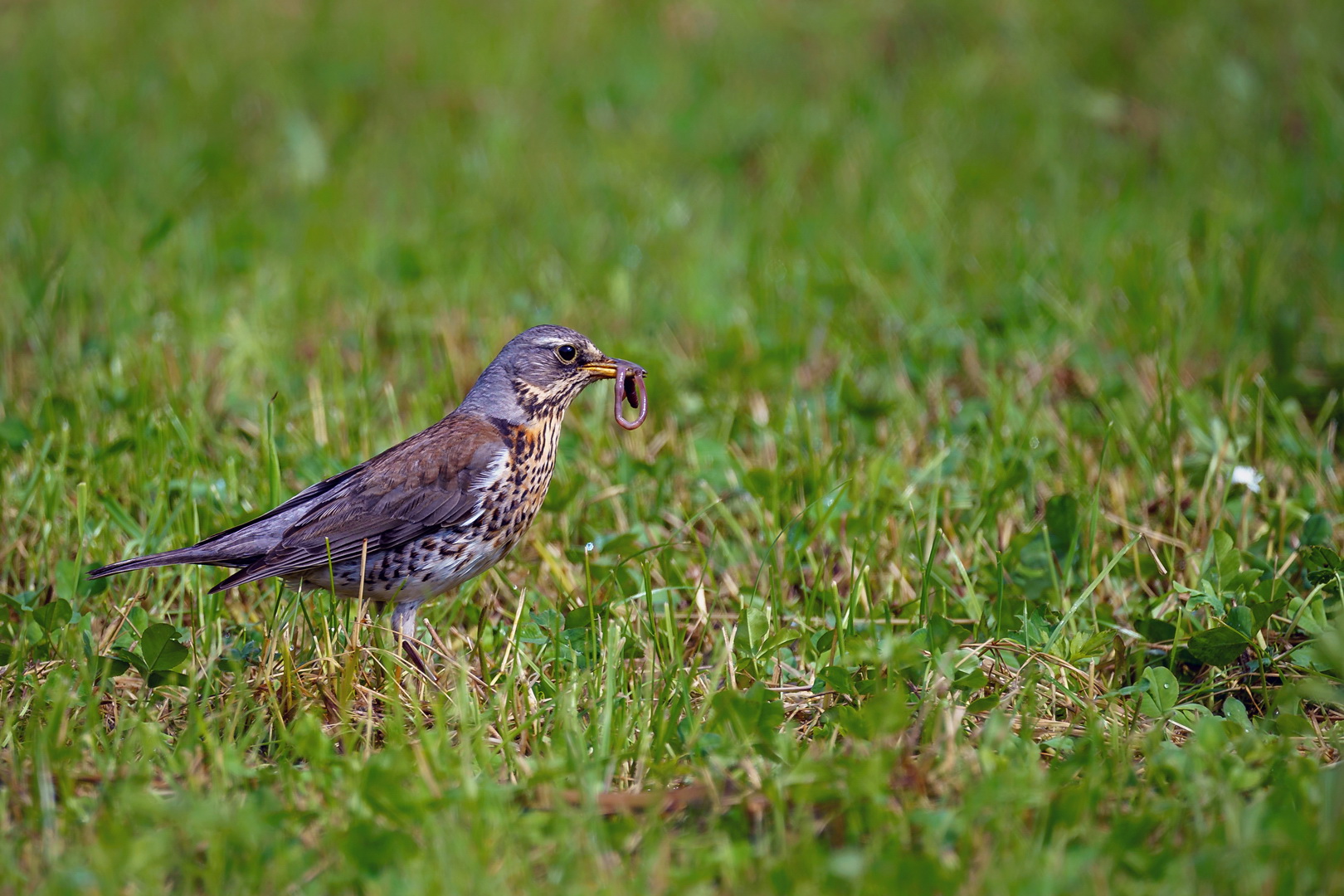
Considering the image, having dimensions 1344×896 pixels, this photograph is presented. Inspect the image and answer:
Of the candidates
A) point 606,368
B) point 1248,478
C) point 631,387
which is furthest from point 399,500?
point 1248,478

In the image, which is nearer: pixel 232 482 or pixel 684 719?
pixel 684 719

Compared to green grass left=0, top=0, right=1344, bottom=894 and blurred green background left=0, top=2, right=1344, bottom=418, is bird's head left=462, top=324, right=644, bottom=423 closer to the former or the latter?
green grass left=0, top=0, right=1344, bottom=894

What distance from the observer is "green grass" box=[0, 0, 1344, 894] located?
3090mm

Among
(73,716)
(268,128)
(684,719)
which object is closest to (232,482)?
(73,716)

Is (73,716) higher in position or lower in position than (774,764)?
higher

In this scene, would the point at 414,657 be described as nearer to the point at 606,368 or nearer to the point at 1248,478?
the point at 606,368

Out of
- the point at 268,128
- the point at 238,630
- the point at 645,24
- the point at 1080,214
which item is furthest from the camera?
the point at 645,24

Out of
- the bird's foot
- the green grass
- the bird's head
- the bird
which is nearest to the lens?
the green grass

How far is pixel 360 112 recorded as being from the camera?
9906mm

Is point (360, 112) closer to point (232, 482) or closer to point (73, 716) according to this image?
point (232, 482)

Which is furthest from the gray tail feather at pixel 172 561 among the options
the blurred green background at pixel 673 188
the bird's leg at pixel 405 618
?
the blurred green background at pixel 673 188

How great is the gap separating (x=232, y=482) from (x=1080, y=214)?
221 inches

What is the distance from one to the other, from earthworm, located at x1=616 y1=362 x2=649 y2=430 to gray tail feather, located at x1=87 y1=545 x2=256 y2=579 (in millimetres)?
1446

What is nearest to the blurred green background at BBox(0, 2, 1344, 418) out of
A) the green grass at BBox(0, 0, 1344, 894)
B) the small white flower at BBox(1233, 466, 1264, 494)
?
the green grass at BBox(0, 0, 1344, 894)
